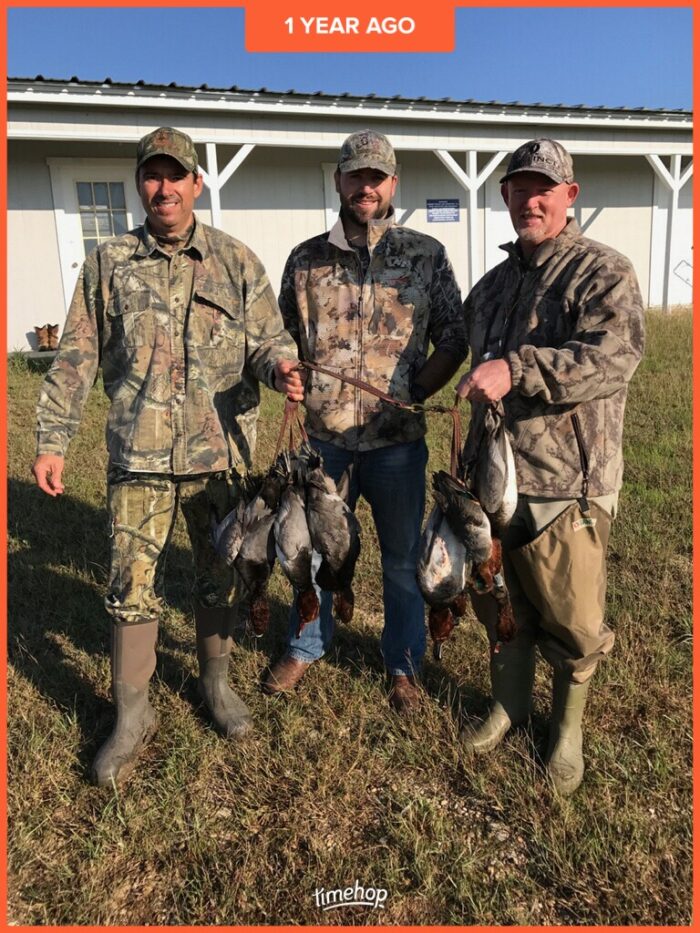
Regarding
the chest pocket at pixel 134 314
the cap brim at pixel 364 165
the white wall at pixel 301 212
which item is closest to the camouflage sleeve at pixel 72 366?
the chest pocket at pixel 134 314

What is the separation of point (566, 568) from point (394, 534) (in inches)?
38.7

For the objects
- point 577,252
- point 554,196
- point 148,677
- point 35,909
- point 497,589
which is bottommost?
point 35,909

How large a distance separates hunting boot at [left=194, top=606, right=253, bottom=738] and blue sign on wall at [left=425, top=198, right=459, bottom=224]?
1246 cm

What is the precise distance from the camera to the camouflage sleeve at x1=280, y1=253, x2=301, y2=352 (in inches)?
139

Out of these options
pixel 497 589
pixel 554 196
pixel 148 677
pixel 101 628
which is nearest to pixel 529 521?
pixel 497 589

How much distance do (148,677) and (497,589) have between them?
1836 millimetres

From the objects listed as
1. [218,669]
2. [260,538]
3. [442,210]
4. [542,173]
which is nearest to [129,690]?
[218,669]

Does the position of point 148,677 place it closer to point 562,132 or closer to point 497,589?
point 497,589

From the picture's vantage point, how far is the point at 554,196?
8.97ft

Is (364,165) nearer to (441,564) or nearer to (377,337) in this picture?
(377,337)

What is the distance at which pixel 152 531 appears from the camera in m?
3.18

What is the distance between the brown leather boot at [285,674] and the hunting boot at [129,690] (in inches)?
27.8

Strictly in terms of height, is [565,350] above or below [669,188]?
below

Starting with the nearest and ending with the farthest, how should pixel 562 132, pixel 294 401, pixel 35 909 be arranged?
1. pixel 35 909
2. pixel 294 401
3. pixel 562 132
